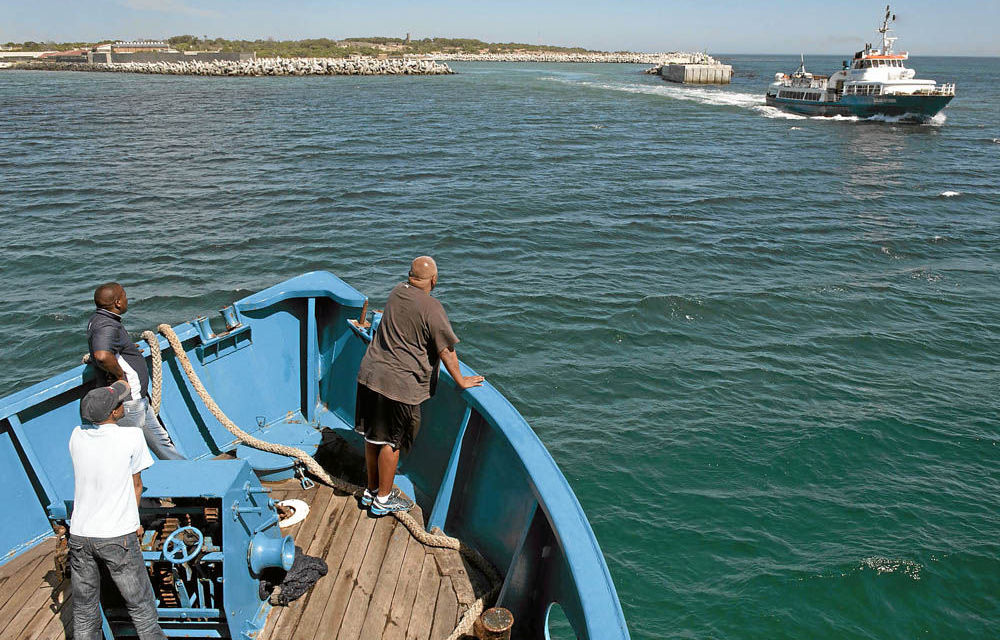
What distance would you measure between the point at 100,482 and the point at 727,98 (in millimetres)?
74927

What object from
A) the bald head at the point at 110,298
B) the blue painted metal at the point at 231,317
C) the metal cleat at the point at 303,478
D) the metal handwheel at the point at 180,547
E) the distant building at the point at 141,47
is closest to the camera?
the metal handwheel at the point at 180,547

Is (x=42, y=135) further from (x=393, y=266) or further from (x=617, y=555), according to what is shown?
(x=617, y=555)

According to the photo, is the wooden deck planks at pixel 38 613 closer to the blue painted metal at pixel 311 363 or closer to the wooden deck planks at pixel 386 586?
the wooden deck planks at pixel 386 586

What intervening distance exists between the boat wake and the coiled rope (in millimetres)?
56184

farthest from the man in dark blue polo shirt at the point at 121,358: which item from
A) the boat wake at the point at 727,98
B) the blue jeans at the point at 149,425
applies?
the boat wake at the point at 727,98

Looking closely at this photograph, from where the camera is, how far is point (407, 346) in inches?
186

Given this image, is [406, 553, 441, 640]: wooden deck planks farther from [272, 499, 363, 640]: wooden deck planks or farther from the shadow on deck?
[272, 499, 363, 640]: wooden deck planks

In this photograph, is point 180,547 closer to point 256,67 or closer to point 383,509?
point 383,509

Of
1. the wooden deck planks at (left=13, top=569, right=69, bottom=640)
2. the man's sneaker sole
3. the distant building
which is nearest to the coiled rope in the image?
the man's sneaker sole

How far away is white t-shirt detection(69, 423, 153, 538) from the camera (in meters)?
3.58

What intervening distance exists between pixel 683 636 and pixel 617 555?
1.29 meters

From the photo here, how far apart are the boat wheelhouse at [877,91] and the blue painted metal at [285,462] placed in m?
55.3

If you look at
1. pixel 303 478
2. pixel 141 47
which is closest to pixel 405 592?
pixel 303 478

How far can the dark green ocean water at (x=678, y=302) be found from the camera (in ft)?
28.0
